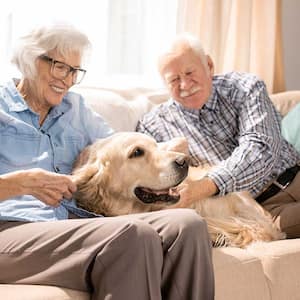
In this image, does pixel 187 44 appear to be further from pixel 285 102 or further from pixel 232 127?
pixel 285 102

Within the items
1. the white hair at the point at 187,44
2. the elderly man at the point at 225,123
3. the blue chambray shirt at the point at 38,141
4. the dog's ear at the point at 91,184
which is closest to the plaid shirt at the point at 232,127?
the elderly man at the point at 225,123

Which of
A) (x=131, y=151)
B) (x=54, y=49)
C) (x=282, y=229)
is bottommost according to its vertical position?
(x=282, y=229)

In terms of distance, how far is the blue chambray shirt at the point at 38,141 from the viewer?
2029mm

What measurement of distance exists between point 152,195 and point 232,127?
66cm

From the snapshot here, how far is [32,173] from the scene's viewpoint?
186cm

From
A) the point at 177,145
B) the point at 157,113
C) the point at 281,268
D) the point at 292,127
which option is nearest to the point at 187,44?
the point at 157,113

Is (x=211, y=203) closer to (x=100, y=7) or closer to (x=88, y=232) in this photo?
(x=88, y=232)

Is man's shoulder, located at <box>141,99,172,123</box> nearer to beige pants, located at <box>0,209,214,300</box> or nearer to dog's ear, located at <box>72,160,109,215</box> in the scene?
dog's ear, located at <box>72,160,109,215</box>

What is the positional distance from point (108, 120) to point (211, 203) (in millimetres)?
544

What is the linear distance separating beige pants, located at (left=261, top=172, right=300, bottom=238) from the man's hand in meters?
0.31

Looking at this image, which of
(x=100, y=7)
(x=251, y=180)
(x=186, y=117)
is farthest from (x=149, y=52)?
(x=251, y=180)

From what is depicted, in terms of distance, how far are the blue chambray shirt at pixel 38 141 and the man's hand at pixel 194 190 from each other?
315 millimetres

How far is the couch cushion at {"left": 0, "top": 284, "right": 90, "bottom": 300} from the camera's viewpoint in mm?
1646

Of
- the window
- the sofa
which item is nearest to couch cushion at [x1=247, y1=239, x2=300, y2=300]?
the sofa
